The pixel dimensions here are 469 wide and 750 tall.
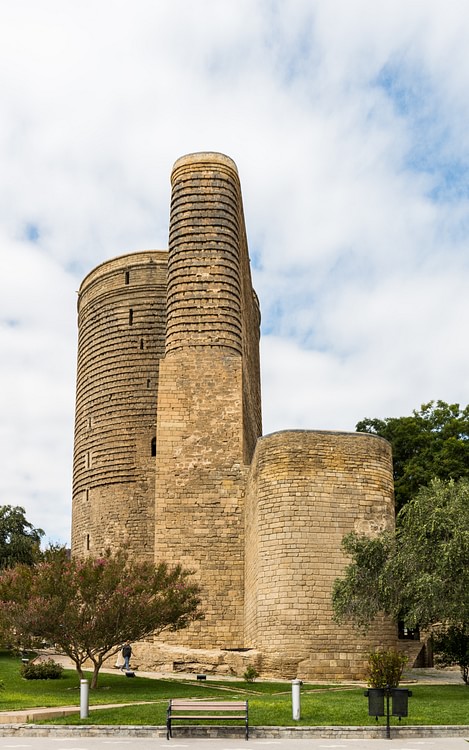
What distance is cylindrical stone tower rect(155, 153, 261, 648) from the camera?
24.9 meters

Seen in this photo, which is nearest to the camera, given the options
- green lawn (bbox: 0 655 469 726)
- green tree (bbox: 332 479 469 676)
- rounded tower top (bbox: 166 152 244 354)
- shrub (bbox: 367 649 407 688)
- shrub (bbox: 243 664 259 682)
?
green lawn (bbox: 0 655 469 726)

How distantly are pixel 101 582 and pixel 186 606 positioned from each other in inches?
106

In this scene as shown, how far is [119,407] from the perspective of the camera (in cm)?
3148

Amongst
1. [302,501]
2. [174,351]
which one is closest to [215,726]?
[302,501]

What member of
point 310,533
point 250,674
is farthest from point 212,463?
point 250,674

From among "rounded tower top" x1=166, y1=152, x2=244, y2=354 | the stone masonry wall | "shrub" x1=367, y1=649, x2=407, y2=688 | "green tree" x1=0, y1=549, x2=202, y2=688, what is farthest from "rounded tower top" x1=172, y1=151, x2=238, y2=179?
"shrub" x1=367, y1=649, x2=407, y2=688

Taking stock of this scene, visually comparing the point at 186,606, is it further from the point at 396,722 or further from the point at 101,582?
the point at 396,722

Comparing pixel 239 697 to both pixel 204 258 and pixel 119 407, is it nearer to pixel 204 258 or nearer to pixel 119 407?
pixel 204 258

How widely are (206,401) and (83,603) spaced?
9.50m

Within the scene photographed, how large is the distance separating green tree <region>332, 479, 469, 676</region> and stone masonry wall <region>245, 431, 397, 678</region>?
2221 millimetres

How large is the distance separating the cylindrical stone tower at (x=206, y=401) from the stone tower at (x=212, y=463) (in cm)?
3

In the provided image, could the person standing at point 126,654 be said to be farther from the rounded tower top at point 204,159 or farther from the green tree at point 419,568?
the rounded tower top at point 204,159

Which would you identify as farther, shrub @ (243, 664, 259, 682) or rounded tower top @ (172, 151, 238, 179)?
rounded tower top @ (172, 151, 238, 179)

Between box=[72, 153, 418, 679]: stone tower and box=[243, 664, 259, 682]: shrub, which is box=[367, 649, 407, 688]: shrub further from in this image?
box=[72, 153, 418, 679]: stone tower
